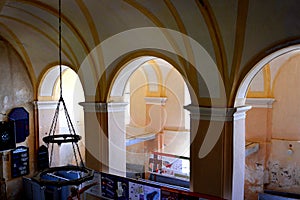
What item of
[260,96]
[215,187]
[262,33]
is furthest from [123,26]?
[260,96]

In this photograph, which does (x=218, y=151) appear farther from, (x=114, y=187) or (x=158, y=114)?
(x=158, y=114)

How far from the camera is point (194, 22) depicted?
5109 millimetres

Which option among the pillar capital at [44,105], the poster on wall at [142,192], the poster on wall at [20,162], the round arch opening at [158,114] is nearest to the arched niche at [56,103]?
the pillar capital at [44,105]

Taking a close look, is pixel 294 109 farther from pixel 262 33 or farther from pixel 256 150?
pixel 262 33

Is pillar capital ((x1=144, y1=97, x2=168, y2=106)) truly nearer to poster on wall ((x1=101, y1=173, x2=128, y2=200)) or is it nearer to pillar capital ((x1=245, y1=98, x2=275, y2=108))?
pillar capital ((x1=245, y1=98, x2=275, y2=108))

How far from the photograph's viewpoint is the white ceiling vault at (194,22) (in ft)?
14.8

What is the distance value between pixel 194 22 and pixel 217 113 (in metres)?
1.72

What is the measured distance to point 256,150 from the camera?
28.0 ft

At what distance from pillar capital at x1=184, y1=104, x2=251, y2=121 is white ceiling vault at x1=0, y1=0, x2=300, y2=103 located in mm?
370

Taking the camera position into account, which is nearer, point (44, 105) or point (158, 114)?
point (44, 105)

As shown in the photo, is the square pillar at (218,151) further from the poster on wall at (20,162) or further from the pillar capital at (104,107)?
the poster on wall at (20,162)

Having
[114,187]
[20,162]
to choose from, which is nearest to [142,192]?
[114,187]

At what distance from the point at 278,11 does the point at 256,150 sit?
17.0 feet

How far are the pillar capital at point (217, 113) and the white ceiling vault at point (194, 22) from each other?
0.37 meters
